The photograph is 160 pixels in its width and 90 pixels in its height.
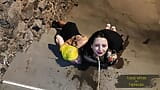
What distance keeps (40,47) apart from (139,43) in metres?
0.32

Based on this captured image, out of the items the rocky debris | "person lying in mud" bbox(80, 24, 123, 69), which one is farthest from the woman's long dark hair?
the rocky debris

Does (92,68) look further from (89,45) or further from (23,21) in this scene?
(23,21)

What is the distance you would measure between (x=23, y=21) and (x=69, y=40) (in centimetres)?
20

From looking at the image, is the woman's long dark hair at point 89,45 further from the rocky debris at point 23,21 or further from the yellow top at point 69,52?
the rocky debris at point 23,21

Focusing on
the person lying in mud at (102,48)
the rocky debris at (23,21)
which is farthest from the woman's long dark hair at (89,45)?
the rocky debris at (23,21)

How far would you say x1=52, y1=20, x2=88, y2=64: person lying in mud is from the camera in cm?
136

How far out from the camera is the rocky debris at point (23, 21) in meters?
1.42

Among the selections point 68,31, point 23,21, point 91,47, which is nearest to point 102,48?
point 91,47

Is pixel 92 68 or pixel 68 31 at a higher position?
pixel 68 31

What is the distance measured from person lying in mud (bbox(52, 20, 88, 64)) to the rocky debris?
0.07 meters

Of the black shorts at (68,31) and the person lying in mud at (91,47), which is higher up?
the black shorts at (68,31)

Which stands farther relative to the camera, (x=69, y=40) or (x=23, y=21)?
(x=23, y=21)

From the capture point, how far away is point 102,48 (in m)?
1.32

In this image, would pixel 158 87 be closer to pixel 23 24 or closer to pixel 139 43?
pixel 139 43
